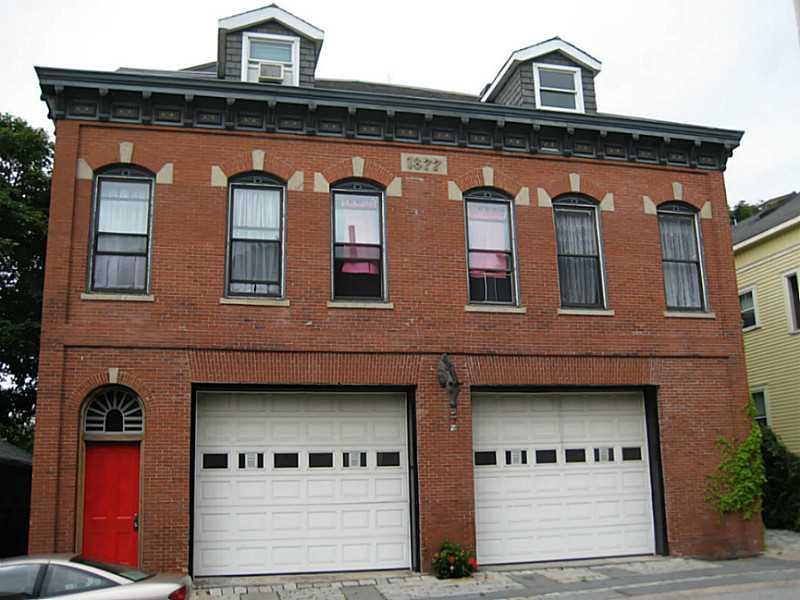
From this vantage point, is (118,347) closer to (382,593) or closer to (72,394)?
(72,394)

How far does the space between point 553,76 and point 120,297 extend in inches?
411

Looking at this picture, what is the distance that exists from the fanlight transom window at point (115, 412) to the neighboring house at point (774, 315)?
1838cm

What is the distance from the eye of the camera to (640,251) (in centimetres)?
1709

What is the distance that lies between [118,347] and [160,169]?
3.36 meters

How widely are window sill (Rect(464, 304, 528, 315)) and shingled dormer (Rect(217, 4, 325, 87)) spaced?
572cm

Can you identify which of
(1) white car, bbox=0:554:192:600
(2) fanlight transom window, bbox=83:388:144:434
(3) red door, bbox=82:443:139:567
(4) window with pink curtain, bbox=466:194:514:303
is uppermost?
(4) window with pink curtain, bbox=466:194:514:303

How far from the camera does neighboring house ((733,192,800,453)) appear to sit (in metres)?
23.6

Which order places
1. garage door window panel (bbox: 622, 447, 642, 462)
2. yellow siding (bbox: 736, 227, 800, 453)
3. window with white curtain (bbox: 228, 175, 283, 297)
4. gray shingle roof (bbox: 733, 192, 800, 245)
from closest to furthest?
window with white curtain (bbox: 228, 175, 283, 297), garage door window panel (bbox: 622, 447, 642, 462), yellow siding (bbox: 736, 227, 800, 453), gray shingle roof (bbox: 733, 192, 800, 245)

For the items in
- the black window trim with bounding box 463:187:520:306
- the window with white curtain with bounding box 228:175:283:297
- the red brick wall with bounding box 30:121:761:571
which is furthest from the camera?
the black window trim with bounding box 463:187:520:306

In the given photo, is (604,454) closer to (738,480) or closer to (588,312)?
(738,480)

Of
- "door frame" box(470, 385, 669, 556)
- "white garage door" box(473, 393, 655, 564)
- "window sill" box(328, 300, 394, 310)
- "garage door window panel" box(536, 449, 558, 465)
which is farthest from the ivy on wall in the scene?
"window sill" box(328, 300, 394, 310)

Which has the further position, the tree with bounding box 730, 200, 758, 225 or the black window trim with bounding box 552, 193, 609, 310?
the tree with bounding box 730, 200, 758, 225

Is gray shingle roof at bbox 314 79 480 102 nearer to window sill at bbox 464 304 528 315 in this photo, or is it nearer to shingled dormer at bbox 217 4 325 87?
shingled dormer at bbox 217 4 325 87

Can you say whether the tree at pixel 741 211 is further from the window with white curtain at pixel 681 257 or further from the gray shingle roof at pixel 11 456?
the gray shingle roof at pixel 11 456
